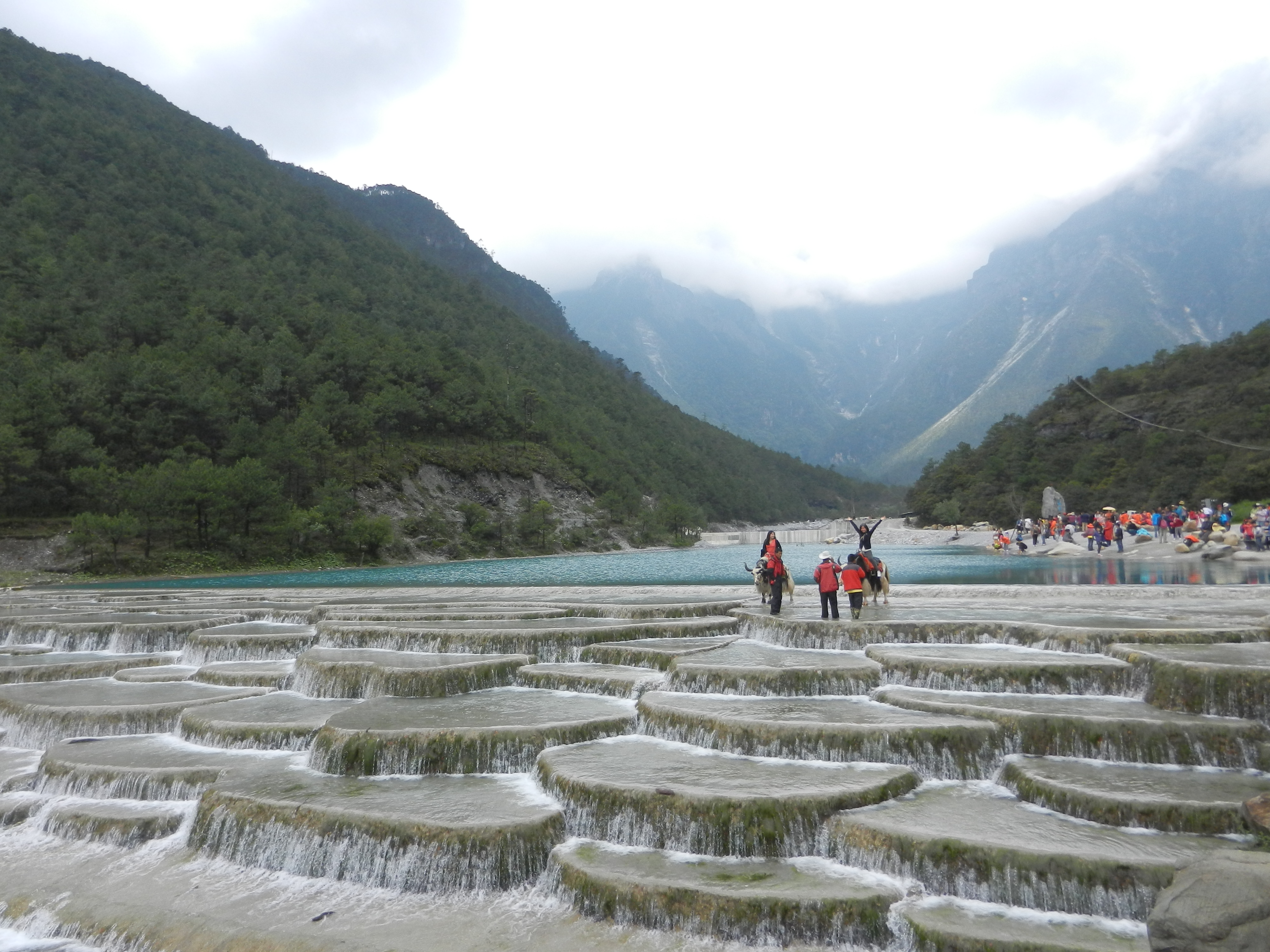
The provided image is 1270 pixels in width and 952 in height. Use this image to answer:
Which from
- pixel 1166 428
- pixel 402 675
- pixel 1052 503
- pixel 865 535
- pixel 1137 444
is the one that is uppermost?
pixel 1166 428

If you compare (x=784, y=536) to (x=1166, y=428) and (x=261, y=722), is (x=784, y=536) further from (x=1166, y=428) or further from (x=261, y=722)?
(x=261, y=722)

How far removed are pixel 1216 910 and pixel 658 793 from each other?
18.1 feet

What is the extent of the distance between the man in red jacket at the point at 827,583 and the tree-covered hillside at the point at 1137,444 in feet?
203

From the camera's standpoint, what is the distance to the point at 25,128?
4983 inches

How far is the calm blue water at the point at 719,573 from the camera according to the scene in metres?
35.0

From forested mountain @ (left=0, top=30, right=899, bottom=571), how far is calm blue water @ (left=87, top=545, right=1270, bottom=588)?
1068cm

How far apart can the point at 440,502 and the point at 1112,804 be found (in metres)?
89.2

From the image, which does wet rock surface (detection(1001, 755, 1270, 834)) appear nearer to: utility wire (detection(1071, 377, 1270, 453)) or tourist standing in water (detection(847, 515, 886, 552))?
tourist standing in water (detection(847, 515, 886, 552))

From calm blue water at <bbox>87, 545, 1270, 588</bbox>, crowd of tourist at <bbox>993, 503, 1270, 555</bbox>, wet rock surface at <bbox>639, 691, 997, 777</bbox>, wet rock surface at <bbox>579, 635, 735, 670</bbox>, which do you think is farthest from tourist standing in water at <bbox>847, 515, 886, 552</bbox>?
crowd of tourist at <bbox>993, 503, 1270, 555</bbox>

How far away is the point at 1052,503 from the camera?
3615 inches

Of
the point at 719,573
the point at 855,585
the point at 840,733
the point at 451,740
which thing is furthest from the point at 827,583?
the point at 719,573

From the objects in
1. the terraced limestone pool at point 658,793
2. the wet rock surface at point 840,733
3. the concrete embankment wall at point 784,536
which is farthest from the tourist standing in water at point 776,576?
the concrete embankment wall at point 784,536

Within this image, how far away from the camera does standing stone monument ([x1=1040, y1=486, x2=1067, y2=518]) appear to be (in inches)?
3578

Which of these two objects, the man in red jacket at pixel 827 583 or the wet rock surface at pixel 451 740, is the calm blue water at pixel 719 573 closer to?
the man in red jacket at pixel 827 583
